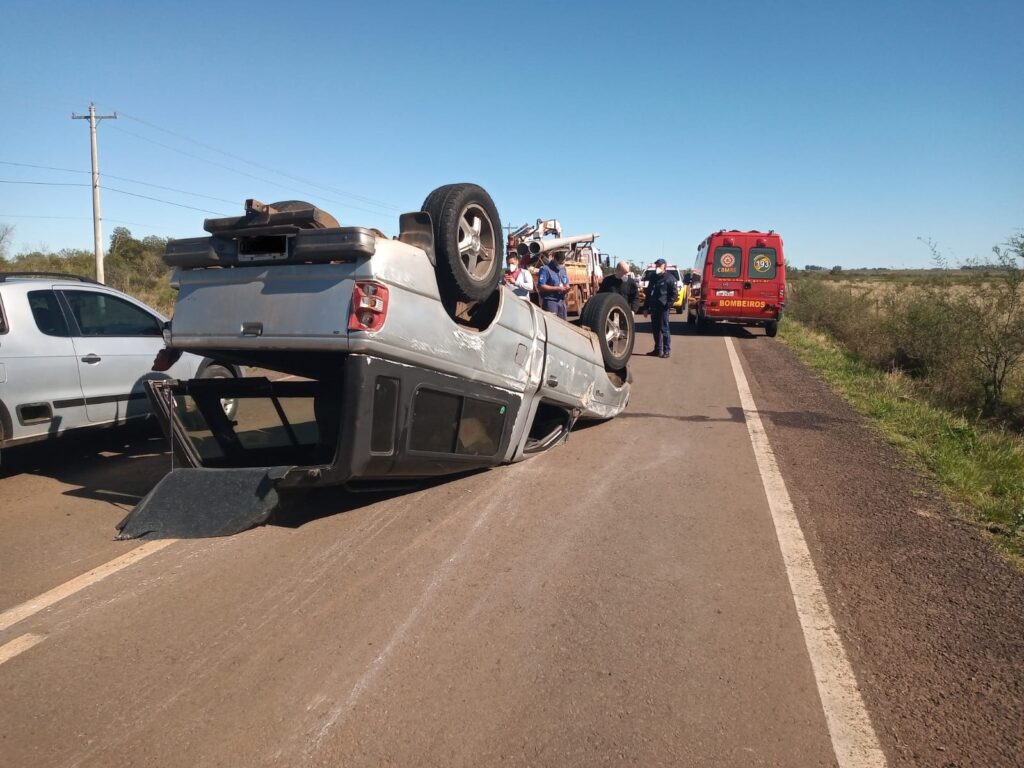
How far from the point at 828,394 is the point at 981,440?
280cm

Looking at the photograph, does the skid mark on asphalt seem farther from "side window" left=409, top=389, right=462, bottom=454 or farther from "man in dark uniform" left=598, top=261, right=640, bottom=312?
"man in dark uniform" left=598, top=261, right=640, bottom=312

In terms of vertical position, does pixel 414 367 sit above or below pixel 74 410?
above

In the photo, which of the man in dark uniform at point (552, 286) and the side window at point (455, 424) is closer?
the side window at point (455, 424)

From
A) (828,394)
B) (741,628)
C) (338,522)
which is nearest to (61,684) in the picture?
(338,522)

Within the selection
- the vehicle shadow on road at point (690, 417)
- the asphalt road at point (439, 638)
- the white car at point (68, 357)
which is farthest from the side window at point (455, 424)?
the vehicle shadow on road at point (690, 417)

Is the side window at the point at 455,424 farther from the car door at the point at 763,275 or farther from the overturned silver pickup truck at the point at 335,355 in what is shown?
the car door at the point at 763,275

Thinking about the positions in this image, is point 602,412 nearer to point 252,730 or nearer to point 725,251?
point 252,730

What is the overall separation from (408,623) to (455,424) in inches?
68.7

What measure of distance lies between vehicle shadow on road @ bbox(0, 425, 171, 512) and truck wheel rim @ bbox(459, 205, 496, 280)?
10.3 feet

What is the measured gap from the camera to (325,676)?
9.93 feet

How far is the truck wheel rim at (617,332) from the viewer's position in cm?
775

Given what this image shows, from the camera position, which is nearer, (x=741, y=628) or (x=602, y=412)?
(x=741, y=628)

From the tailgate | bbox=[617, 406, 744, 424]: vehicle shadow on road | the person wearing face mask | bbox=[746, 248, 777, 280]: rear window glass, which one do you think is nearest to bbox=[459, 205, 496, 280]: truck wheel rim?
the tailgate

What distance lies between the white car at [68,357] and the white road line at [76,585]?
130 cm
